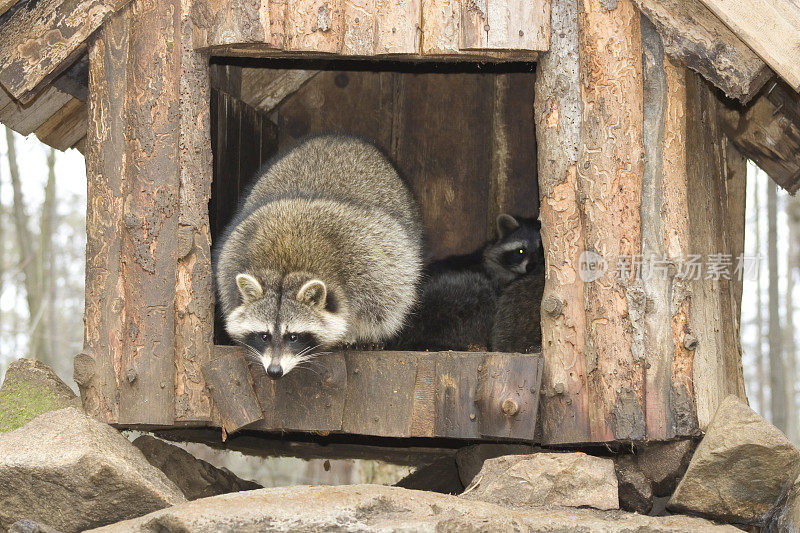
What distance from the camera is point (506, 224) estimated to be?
20.0 feet

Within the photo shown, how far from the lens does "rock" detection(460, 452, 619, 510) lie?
3.72m

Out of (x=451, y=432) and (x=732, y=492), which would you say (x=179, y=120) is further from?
(x=732, y=492)

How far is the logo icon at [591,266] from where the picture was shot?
4102mm

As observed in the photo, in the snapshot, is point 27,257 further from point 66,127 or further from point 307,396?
point 307,396

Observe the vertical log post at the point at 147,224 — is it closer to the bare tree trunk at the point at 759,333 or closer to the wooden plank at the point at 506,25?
the wooden plank at the point at 506,25

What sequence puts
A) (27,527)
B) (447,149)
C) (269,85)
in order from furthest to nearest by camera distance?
(447,149) < (269,85) < (27,527)

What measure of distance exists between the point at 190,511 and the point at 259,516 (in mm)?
235

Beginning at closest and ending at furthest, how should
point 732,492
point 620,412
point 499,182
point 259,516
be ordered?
point 259,516 < point 732,492 < point 620,412 < point 499,182

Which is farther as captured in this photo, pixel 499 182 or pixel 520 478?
pixel 499 182

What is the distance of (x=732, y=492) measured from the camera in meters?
3.68

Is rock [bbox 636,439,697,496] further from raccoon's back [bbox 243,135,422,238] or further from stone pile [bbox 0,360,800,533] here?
raccoon's back [bbox 243,135,422,238]

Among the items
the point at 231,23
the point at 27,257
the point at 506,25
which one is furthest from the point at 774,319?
the point at 27,257

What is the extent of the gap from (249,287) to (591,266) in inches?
59.8

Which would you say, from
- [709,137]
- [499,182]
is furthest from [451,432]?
[499,182]
